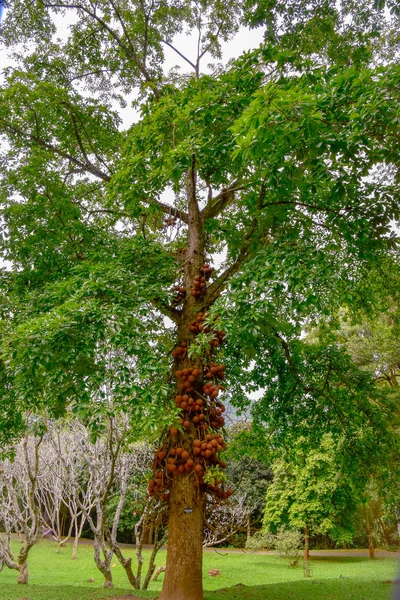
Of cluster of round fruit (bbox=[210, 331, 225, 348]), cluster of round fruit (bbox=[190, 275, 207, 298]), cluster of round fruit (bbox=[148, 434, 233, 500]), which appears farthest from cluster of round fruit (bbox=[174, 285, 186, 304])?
cluster of round fruit (bbox=[148, 434, 233, 500])

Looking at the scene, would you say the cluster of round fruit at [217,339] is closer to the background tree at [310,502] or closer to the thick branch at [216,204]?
the thick branch at [216,204]

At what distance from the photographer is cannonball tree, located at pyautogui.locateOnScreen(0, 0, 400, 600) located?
3299 millimetres

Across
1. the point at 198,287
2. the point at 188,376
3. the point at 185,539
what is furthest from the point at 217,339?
the point at 185,539

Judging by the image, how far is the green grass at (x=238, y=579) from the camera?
16.3 feet

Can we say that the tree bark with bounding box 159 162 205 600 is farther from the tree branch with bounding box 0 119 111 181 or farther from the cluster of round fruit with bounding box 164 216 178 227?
the tree branch with bounding box 0 119 111 181

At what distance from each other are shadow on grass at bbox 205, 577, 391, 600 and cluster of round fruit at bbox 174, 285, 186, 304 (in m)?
2.88

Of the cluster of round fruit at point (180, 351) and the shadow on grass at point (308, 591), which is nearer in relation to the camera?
the cluster of round fruit at point (180, 351)

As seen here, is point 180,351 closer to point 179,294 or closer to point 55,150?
point 179,294

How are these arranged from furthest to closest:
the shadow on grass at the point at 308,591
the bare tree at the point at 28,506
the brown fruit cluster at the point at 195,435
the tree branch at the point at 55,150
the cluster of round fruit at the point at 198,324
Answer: the bare tree at the point at 28,506 < the tree branch at the point at 55,150 < the shadow on grass at the point at 308,591 < the cluster of round fruit at the point at 198,324 < the brown fruit cluster at the point at 195,435

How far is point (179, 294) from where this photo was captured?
4660 mm

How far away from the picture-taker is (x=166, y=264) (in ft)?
15.1

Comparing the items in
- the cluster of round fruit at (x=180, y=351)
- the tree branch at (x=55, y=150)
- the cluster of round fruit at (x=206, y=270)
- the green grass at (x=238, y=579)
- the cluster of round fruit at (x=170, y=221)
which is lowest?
the green grass at (x=238, y=579)

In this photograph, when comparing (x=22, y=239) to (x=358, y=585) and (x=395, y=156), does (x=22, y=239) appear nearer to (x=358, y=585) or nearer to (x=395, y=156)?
(x=395, y=156)

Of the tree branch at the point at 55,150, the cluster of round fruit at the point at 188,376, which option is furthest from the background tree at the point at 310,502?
the tree branch at the point at 55,150
